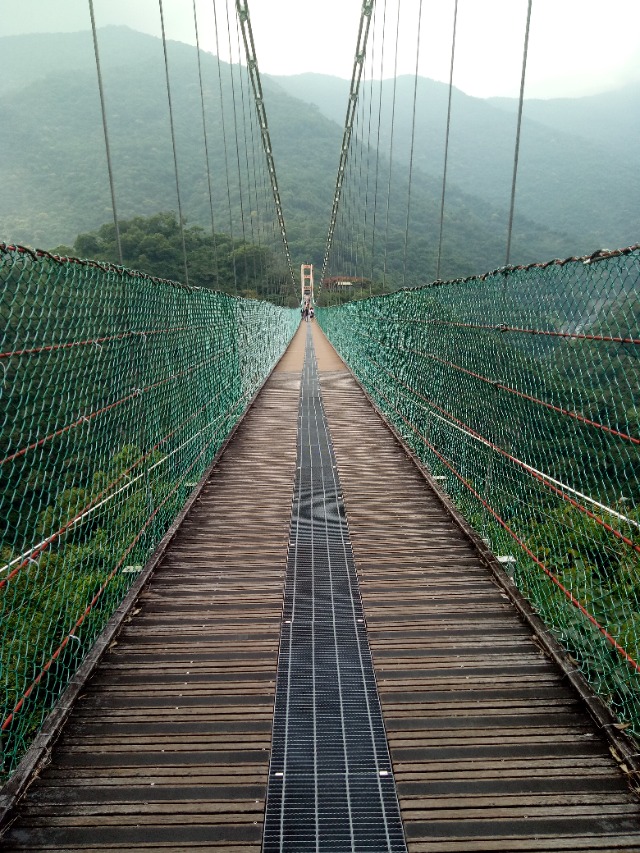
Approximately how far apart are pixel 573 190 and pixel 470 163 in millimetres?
21748

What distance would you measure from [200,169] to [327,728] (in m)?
35.2

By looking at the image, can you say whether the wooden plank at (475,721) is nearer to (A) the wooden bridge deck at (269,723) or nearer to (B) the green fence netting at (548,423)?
(A) the wooden bridge deck at (269,723)

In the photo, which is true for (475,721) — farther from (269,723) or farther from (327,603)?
(327,603)

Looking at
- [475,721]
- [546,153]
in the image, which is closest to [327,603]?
[475,721]

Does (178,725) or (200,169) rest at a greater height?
(200,169)

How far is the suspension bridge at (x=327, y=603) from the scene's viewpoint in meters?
1.51

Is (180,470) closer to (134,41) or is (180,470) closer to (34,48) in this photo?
(34,48)

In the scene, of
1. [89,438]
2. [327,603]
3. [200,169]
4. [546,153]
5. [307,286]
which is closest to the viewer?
[89,438]

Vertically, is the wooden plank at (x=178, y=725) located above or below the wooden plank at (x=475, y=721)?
above

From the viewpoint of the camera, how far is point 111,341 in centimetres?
249

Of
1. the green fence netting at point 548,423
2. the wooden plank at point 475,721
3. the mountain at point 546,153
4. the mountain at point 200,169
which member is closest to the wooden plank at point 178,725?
the wooden plank at point 475,721

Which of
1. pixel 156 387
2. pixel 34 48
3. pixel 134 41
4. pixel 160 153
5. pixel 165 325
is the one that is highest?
pixel 134 41

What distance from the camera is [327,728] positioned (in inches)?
69.5

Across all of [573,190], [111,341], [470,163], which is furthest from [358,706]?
[470,163]
